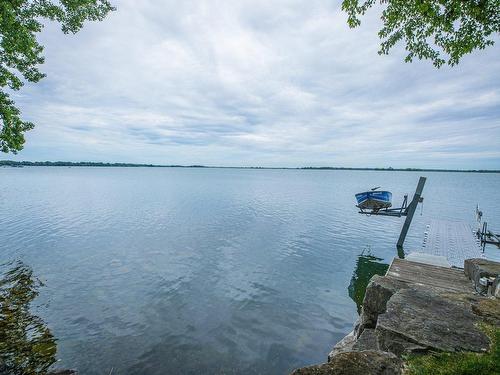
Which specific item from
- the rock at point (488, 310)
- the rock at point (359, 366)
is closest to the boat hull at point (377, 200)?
the rock at point (488, 310)

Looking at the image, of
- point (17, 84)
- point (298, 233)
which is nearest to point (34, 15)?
point (17, 84)

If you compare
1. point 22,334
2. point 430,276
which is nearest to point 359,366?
point 430,276

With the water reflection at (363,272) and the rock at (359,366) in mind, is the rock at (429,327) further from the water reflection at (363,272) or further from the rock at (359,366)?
the water reflection at (363,272)

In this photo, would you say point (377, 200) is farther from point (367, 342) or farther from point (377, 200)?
point (367, 342)

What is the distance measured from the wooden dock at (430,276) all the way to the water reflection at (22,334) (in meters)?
12.6

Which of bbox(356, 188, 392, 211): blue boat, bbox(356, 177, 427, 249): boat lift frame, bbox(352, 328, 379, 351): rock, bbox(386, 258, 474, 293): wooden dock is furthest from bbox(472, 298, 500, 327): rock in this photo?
bbox(356, 188, 392, 211): blue boat

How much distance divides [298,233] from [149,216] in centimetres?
2031

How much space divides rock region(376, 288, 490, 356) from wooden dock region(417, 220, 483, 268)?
15.5 metres

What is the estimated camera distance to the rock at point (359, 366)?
3846 millimetres

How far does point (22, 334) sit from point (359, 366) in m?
13.5

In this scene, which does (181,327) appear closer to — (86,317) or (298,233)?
(86,317)

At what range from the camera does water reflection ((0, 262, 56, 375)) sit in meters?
9.25

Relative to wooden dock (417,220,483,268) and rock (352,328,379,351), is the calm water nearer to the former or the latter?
wooden dock (417,220,483,268)

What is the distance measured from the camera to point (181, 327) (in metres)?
12.1
